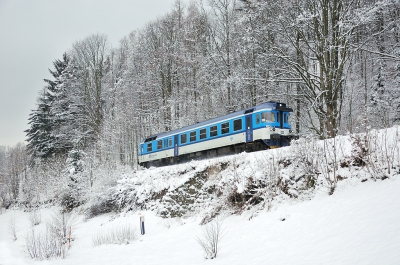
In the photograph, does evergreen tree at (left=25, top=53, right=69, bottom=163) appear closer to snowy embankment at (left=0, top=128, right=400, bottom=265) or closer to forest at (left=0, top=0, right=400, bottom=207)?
forest at (left=0, top=0, right=400, bottom=207)

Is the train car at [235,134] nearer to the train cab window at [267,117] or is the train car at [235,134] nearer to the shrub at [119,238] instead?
the train cab window at [267,117]

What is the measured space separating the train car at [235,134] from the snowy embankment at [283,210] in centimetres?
250

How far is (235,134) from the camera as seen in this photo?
14.2m

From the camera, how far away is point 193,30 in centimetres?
2192

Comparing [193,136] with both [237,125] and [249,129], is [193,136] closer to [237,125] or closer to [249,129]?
[237,125]

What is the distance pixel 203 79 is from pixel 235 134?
7837 mm

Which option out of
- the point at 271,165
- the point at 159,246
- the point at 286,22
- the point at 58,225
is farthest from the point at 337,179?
the point at 58,225

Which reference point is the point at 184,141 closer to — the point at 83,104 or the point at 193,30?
the point at 193,30

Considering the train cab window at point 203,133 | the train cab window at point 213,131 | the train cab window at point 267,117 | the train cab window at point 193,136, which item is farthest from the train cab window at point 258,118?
the train cab window at point 193,136

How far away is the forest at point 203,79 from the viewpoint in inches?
475

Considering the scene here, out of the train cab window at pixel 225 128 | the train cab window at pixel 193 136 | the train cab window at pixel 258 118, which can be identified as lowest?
the train cab window at pixel 193 136

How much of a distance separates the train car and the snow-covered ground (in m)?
4.79

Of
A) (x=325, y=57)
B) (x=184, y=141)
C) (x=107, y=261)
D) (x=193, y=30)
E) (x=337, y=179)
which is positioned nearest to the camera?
(x=337, y=179)

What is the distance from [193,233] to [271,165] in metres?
3.31
